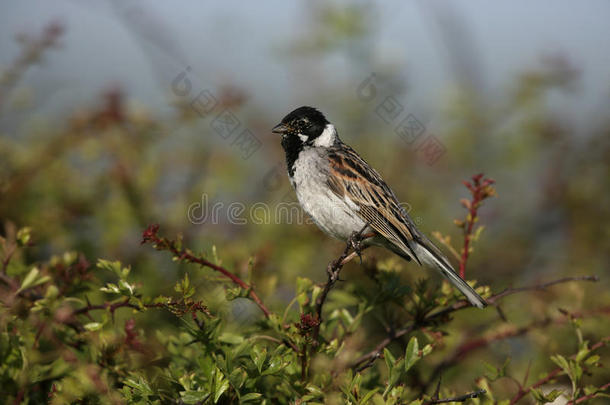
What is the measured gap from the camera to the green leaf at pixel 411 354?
134cm

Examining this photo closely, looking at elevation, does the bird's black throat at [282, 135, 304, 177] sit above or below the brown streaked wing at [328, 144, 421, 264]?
above

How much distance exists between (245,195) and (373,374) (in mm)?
2101

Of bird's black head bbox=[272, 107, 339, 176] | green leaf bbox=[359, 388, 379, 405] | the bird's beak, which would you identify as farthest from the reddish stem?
the bird's beak

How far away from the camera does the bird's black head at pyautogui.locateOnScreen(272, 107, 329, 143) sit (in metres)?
3.33

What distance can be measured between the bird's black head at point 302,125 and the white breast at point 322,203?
0.89 ft

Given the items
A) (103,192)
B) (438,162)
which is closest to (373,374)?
(103,192)

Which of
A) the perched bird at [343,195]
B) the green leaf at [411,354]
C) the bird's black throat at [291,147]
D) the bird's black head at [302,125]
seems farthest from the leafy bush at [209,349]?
the bird's black head at [302,125]

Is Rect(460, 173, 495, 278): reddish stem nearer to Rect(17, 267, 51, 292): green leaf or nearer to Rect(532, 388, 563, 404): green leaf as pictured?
Rect(532, 388, 563, 404): green leaf

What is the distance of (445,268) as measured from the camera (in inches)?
97.3

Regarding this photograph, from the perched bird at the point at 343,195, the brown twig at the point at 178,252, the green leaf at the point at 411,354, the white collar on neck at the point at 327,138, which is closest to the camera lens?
the green leaf at the point at 411,354

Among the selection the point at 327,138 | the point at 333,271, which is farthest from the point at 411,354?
the point at 327,138

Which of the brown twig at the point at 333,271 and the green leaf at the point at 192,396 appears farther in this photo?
the brown twig at the point at 333,271

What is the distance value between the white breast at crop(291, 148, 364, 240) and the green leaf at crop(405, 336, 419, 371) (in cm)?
153

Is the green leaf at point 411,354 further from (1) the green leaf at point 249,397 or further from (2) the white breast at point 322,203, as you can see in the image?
(2) the white breast at point 322,203
